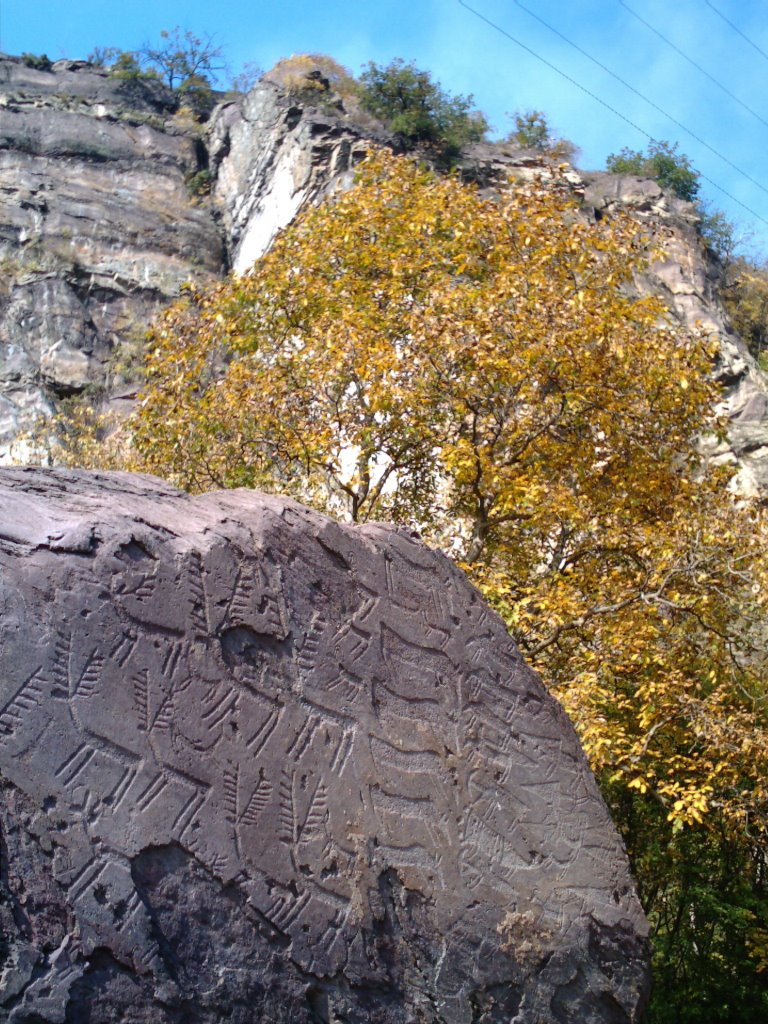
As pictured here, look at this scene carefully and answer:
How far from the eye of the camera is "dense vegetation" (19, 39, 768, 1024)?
937 cm

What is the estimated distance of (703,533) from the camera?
9586 mm

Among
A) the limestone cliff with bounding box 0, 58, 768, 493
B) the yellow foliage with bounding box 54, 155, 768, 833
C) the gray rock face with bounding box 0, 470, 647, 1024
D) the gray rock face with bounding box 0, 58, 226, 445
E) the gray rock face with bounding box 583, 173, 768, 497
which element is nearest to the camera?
the gray rock face with bounding box 0, 470, 647, 1024

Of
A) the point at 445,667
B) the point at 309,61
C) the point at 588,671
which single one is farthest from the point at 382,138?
the point at 445,667

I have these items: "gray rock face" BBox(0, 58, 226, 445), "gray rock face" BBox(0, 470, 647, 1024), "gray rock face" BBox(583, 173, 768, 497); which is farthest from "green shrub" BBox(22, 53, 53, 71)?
"gray rock face" BBox(0, 470, 647, 1024)

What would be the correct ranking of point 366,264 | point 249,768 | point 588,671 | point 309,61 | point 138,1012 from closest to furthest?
point 138,1012
point 249,768
point 588,671
point 366,264
point 309,61

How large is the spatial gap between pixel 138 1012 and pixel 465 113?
30.8 metres

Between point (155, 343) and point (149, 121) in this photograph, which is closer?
point (155, 343)

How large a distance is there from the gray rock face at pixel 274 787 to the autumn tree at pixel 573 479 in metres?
2.78

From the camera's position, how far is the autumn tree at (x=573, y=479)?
9336 millimetres

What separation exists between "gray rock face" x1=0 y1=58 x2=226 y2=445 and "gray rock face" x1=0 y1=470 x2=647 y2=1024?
21.2m

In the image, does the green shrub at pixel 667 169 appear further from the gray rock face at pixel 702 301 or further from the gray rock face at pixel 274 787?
the gray rock face at pixel 274 787

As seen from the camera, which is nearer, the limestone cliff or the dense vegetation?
the dense vegetation

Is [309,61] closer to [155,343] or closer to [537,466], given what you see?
[155,343]

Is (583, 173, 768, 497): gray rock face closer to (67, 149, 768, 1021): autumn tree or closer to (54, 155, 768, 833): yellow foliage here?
(54, 155, 768, 833): yellow foliage
